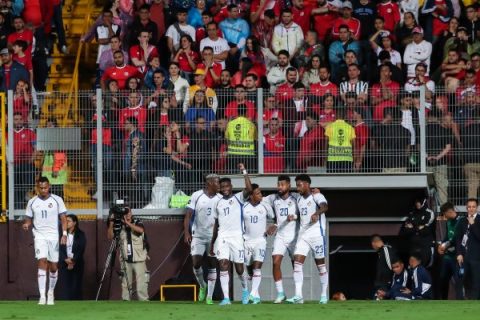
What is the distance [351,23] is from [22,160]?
7.42 meters

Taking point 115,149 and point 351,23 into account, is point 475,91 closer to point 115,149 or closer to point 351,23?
point 351,23

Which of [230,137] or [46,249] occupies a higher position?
[230,137]

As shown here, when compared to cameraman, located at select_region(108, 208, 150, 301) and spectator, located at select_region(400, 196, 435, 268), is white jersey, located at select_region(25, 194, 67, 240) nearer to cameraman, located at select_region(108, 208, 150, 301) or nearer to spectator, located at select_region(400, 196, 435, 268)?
cameraman, located at select_region(108, 208, 150, 301)

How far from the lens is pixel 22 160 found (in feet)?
103

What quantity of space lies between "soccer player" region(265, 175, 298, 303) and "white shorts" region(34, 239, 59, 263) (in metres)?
3.75

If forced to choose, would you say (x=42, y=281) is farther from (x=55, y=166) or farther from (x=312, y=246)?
(x=312, y=246)

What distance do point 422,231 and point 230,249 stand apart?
4.70 meters

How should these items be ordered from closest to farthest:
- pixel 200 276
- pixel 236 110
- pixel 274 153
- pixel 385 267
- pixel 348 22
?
pixel 200 276 → pixel 385 267 → pixel 274 153 → pixel 236 110 → pixel 348 22

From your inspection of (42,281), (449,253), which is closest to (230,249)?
(42,281)

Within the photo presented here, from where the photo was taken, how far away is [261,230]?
2825 centimetres

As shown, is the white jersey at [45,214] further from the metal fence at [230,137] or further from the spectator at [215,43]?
the spectator at [215,43]

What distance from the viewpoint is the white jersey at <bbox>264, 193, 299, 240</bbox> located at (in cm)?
2797

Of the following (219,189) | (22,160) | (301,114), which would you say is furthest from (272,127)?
(22,160)

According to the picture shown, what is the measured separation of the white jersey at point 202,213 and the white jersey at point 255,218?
0.95m
